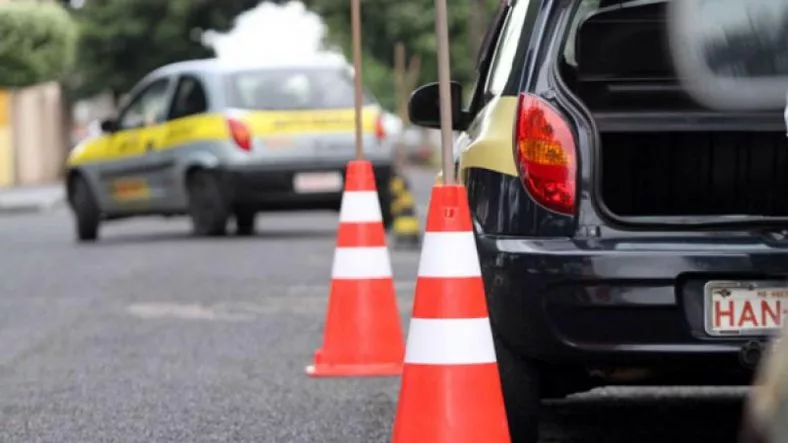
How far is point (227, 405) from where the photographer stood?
6.81m

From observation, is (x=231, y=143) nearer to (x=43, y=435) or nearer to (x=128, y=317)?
(x=128, y=317)

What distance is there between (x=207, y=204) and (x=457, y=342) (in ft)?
40.3

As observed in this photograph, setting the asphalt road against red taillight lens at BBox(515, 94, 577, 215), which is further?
the asphalt road

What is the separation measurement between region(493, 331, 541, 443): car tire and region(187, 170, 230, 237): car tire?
38.7ft

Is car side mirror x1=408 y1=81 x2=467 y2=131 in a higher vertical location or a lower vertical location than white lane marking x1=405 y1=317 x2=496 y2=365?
higher

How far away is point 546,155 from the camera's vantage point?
523 centimetres

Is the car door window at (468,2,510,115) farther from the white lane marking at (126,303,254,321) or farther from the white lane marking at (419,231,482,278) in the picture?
the white lane marking at (126,303,254,321)

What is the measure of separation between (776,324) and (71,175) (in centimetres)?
1391

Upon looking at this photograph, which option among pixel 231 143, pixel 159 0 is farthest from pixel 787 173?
pixel 159 0

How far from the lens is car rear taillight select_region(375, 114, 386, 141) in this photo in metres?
17.1

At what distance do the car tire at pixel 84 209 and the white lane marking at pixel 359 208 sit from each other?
10.7m

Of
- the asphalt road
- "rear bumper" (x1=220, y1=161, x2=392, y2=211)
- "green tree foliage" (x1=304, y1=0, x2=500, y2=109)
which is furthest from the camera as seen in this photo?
"green tree foliage" (x1=304, y1=0, x2=500, y2=109)

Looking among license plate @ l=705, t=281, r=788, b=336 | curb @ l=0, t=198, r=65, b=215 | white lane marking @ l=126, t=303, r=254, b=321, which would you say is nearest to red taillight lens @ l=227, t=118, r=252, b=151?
white lane marking @ l=126, t=303, r=254, b=321

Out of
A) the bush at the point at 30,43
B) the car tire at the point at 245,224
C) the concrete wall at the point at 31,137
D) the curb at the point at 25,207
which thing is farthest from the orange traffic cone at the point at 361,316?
the concrete wall at the point at 31,137
